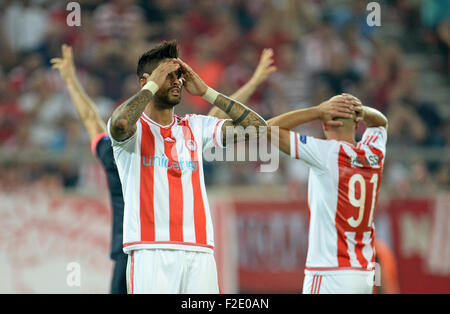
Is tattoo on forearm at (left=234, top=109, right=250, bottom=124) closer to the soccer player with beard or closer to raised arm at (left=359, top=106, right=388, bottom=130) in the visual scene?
the soccer player with beard

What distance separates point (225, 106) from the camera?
4.89 meters

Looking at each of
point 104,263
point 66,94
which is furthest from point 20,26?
point 104,263

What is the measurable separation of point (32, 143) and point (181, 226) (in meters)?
6.22

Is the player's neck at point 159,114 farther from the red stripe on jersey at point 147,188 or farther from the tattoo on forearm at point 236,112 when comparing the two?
the tattoo on forearm at point 236,112

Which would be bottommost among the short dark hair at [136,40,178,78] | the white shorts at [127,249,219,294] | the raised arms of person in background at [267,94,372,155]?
the white shorts at [127,249,219,294]

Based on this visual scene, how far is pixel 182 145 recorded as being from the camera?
190 inches

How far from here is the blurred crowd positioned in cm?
1032

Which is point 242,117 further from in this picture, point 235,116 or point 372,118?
point 372,118

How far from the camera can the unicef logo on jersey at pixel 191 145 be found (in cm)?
484

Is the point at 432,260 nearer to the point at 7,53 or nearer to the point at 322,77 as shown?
the point at 322,77

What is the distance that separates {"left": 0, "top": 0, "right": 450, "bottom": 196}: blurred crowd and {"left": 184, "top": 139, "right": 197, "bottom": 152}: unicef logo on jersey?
4.79 meters

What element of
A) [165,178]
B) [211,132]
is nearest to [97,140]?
[211,132]

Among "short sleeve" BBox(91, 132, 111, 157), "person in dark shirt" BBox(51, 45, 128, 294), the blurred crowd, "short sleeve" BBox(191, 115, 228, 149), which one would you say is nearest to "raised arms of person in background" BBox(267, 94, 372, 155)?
"short sleeve" BBox(191, 115, 228, 149)

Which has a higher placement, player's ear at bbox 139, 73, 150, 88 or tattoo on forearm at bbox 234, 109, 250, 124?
player's ear at bbox 139, 73, 150, 88
